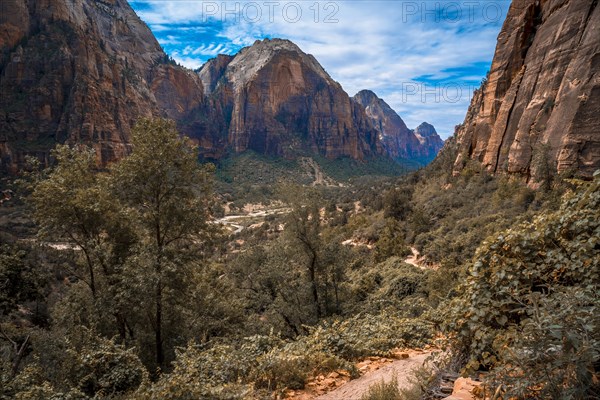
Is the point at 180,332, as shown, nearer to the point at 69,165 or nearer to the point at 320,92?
the point at 69,165

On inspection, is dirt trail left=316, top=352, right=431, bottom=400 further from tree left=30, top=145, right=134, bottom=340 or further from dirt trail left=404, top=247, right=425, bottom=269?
dirt trail left=404, top=247, right=425, bottom=269

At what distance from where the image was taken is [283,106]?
14950 cm

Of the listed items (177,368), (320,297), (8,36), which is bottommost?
(320,297)

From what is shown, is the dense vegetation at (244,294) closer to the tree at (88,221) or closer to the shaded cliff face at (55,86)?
the tree at (88,221)

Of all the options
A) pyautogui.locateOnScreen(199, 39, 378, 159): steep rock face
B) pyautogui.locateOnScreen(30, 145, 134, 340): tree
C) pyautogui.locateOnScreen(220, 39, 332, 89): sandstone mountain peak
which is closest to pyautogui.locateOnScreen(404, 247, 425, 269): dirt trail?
pyautogui.locateOnScreen(30, 145, 134, 340): tree

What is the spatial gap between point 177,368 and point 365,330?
438 centimetres

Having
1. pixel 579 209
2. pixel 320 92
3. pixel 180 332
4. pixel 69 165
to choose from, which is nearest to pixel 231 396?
pixel 579 209

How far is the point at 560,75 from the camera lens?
21.8 metres

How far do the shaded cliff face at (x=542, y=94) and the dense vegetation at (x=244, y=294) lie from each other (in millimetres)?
2965

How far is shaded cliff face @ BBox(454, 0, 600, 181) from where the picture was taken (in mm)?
18906

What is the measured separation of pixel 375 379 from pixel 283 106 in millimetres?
151850

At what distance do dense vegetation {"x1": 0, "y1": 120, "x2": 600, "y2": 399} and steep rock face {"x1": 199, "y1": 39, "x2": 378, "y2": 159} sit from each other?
119039 millimetres

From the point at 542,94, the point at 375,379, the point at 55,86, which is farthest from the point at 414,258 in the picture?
the point at 55,86

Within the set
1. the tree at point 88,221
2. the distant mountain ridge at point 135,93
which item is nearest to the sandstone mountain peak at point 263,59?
the distant mountain ridge at point 135,93
